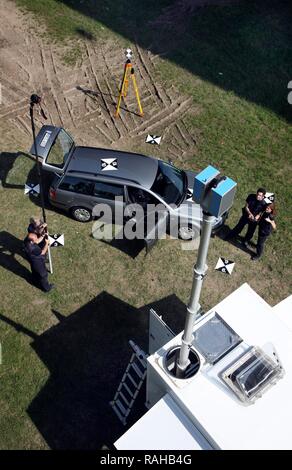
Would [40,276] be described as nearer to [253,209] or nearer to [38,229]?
[38,229]

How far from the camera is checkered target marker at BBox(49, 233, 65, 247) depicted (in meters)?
12.3

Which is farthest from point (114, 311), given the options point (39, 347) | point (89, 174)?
point (89, 174)

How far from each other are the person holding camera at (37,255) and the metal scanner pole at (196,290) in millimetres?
4305

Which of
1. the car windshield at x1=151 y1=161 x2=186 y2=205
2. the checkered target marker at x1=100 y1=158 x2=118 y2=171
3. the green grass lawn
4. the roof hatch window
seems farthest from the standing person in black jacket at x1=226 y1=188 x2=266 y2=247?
the roof hatch window

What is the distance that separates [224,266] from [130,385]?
3961 mm

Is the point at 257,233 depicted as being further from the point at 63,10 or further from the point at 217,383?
the point at 63,10

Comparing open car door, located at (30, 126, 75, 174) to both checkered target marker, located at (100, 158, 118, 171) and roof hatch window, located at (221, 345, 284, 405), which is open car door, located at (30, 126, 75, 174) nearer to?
checkered target marker, located at (100, 158, 118, 171)

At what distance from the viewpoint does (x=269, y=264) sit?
1216 centimetres

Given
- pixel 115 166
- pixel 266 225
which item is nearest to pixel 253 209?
pixel 266 225

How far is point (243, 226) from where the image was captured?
12094 millimetres

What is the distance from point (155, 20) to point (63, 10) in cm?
346

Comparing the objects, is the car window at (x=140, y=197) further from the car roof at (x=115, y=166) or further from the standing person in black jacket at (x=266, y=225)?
the standing person in black jacket at (x=266, y=225)

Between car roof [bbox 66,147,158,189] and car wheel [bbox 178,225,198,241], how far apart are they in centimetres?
137

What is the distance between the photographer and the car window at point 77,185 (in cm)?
1202
